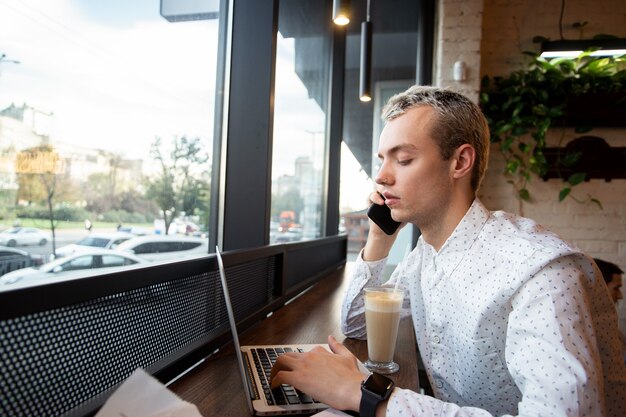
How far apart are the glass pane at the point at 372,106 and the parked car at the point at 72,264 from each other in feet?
9.21

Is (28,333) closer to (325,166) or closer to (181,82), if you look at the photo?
(181,82)

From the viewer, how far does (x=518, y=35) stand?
360 centimetres

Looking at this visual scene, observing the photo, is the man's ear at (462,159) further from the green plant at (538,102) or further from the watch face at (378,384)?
the green plant at (538,102)

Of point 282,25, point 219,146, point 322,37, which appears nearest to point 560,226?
point 322,37

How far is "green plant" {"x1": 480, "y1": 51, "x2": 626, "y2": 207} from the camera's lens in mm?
3355

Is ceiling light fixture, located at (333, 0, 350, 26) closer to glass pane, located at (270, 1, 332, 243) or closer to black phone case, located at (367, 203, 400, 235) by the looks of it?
glass pane, located at (270, 1, 332, 243)

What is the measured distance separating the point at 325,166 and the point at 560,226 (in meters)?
1.82

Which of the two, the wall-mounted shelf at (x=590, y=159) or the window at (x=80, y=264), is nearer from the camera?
the window at (x=80, y=264)

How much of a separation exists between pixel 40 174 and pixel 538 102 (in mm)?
3379

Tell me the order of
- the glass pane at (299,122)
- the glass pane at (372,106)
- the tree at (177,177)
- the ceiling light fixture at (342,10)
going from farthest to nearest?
the glass pane at (372,106), the glass pane at (299,122), the ceiling light fixture at (342,10), the tree at (177,177)

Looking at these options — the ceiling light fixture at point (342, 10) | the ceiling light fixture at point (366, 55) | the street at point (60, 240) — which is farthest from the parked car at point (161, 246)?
the ceiling light fixture at point (366, 55)

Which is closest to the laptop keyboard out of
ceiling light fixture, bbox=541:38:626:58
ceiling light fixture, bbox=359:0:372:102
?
ceiling light fixture, bbox=359:0:372:102

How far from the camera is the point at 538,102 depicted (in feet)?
11.1

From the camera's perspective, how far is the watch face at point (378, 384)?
807 millimetres
